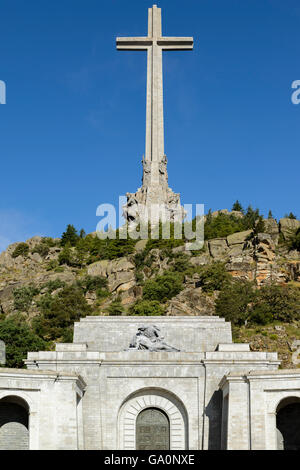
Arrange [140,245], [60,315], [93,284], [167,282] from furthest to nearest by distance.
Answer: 1. [140,245]
2. [93,284]
3. [167,282]
4. [60,315]

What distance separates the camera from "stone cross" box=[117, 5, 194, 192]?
84188mm

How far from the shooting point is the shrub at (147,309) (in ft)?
204

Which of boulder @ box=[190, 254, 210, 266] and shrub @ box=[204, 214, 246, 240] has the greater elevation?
shrub @ box=[204, 214, 246, 240]

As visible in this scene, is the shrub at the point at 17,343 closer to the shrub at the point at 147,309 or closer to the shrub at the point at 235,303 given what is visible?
the shrub at the point at 147,309

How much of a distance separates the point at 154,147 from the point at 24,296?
24.2 m

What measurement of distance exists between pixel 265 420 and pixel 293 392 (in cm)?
181

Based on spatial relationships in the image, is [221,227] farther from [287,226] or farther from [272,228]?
[287,226]

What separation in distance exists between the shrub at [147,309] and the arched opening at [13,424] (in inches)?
1130

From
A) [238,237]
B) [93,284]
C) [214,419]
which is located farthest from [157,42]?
[214,419]

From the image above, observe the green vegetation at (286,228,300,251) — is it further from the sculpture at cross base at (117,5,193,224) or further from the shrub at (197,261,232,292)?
the sculpture at cross base at (117,5,193,224)

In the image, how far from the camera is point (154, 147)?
8431cm

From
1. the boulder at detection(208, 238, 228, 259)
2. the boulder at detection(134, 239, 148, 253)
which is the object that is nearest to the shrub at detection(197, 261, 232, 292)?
the boulder at detection(208, 238, 228, 259)

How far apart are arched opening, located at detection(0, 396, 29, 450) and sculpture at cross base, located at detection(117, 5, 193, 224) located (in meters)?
53.0

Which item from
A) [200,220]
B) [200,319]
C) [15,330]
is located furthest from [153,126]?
[200,319]
